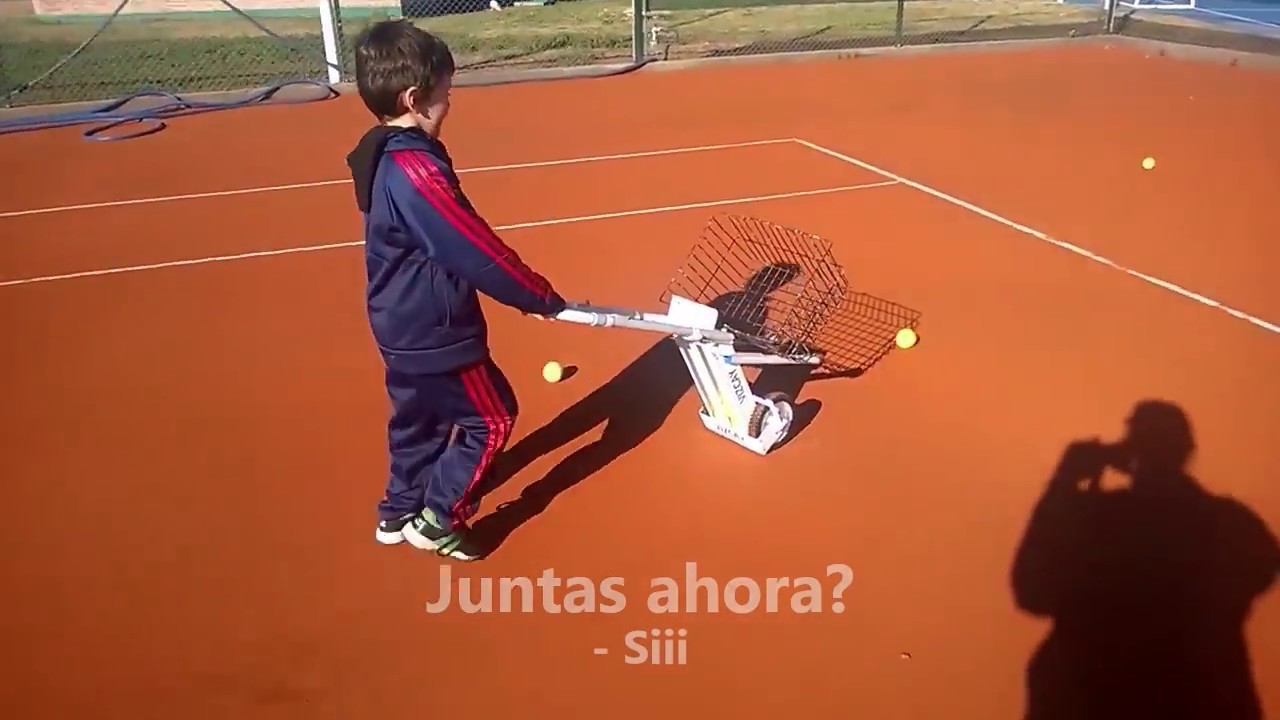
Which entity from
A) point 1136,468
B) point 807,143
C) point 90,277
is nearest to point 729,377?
point 1136,468

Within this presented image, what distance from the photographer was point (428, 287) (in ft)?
10.1

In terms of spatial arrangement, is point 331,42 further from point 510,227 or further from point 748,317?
point 748,317

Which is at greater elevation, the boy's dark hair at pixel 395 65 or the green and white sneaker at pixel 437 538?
the boy's dark hair at pixel 395 65

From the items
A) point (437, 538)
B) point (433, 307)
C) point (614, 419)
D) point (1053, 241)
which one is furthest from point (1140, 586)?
point (1053, 241)

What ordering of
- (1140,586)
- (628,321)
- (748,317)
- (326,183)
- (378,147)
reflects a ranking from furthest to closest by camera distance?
(326,183), (748,317), (628,321), (1140,586), (378,147)

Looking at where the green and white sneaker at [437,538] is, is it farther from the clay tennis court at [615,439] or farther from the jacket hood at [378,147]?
the jacket hood at [378,147]

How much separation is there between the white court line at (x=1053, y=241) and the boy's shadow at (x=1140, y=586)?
154 centimetres

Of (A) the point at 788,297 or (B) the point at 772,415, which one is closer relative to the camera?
(B) the point at 772,415

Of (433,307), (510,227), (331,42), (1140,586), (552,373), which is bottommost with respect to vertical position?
(1140,586)

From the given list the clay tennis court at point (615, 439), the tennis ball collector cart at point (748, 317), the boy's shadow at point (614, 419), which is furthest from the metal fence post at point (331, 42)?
the boy's shadow at point (614, 419)

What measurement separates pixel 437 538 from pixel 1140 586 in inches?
86.7

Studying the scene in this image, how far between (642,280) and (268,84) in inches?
338

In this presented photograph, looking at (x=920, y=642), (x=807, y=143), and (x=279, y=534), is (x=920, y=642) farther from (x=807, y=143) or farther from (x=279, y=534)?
(x=807, y=143)

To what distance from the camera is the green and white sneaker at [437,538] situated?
3.41 m
